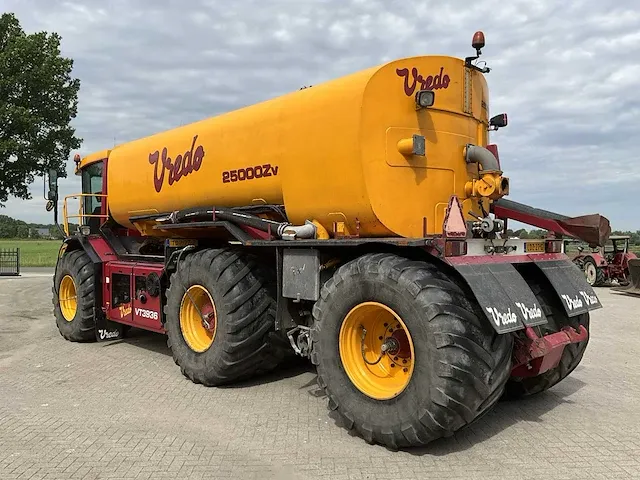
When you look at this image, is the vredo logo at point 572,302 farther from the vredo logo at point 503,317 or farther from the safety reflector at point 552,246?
the vredo logo at point 503,317

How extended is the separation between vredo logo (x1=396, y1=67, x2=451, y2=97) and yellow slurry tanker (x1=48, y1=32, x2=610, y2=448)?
0.01m

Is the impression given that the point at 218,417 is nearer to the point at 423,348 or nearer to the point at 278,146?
the point at 423,348

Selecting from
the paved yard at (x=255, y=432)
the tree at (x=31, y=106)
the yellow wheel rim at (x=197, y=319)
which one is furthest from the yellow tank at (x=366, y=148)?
the tree at (x=31, y=106)

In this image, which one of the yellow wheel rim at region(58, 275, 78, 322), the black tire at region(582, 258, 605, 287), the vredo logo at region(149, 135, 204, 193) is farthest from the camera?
the black tire at region(582, 258, 605, 287)

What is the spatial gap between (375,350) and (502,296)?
1.19m

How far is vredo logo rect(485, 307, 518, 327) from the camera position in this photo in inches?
154

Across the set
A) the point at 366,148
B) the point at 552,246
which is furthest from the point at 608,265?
the point at 366,148

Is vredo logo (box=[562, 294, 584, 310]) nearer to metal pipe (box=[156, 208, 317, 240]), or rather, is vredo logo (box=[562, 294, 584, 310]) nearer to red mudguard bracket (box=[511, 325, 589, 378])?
red mudguard bracket (box=[511, 325, 589, 378])

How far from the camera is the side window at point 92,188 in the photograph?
9047mm

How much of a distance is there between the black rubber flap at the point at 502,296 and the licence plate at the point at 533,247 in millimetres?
825

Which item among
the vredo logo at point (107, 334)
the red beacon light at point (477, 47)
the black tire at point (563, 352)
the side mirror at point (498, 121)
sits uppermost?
the red beacon light at point (477, 47)

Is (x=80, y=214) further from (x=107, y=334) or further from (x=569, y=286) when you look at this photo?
(x=569, y=286)

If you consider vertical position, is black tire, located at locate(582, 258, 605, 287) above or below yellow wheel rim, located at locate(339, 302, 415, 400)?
below

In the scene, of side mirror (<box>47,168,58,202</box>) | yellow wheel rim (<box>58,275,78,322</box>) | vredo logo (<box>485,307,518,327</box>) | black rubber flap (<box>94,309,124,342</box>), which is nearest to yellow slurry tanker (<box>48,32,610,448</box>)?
vredo logo (<box>485,307,518,327</box>)
